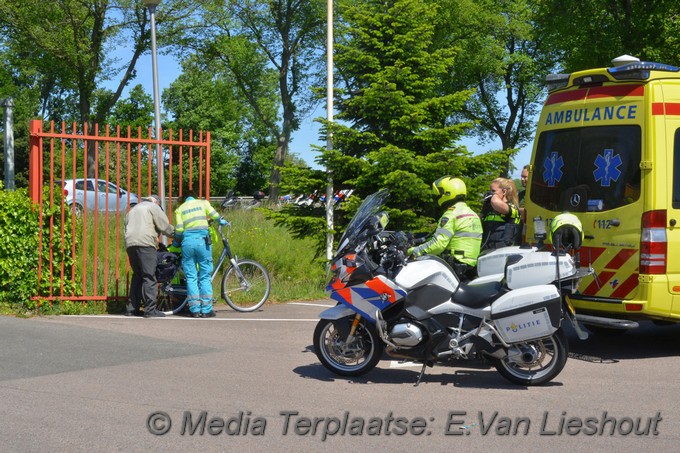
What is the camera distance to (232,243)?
16.0m

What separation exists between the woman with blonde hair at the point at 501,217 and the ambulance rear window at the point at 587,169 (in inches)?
19.8

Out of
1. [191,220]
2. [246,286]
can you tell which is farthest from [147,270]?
[246,286]

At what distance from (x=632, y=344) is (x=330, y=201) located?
5.81 m

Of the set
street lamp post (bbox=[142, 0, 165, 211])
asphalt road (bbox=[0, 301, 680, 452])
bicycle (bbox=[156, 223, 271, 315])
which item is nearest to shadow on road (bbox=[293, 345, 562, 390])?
asphalt road (bbox=[0, 301, 680, 452])

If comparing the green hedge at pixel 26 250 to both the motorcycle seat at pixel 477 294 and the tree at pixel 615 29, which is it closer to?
the motorcycle seat at pixel 477 294

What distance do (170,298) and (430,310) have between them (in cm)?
513

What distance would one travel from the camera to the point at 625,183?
8375 millimetres

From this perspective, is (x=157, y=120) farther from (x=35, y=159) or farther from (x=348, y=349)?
(x=348, y=349)

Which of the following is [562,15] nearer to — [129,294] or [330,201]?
[330,201]

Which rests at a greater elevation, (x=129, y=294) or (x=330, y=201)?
(x=330, y=201)

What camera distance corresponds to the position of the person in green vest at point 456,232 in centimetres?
830

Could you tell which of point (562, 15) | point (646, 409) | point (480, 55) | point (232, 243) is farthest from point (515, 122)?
point (646, 409)

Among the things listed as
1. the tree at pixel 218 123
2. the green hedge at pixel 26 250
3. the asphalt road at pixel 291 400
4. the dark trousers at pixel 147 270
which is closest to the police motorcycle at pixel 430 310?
the asphalt road at pixel 291 400

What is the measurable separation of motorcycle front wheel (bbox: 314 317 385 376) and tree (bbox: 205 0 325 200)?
34.8m
